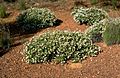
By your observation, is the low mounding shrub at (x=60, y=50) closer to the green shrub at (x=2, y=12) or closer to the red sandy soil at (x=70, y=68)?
the red sandy soil at (x=70, y=68)

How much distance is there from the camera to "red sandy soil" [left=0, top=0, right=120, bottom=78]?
8.01 meters

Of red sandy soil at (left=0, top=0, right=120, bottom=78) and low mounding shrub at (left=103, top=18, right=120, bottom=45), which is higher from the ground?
low mounding shrub at (left=103, top=18, right=120, bottom=45)

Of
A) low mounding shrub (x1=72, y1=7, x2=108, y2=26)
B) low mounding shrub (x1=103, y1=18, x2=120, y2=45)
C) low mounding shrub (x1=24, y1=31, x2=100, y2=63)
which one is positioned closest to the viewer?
low mounding shrub (x1=24, y1=31, x2=100, y2=63)

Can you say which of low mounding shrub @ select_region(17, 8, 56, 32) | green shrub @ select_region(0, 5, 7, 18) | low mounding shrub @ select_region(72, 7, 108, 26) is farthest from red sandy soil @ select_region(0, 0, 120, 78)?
green shrub @ select_region(0, 5, 7, 18)

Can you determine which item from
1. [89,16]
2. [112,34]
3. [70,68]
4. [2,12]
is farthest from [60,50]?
[2,12]

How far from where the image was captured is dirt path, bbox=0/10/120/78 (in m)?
→ 8.00

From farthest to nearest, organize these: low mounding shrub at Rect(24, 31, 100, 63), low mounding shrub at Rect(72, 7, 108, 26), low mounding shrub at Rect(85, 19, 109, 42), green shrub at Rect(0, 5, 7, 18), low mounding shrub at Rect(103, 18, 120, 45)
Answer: green shrub at Rect(0, 5, 7, 18) → low mounding shrub at Rect(72, 7, 108, 26) → low mounding shrub at Rect(85, 19, 109, 42) → low mounding shrub at Rect(103, 18, 120, 45) → low mounding shrub at Rect(24, 31, 100, 63)

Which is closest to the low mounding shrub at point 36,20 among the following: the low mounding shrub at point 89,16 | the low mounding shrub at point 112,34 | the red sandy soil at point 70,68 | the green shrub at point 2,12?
the low mounding shrub at point 89,16

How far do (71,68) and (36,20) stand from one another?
3224mm

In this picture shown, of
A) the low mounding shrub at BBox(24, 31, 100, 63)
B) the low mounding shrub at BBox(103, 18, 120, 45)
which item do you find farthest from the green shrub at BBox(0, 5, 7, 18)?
the low mounding shrub at BBox(103, 18, 120, 45)

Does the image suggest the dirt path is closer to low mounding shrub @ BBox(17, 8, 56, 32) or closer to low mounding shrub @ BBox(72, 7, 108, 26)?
low mounding shrub @ BBox(72, 7, 108, 26)

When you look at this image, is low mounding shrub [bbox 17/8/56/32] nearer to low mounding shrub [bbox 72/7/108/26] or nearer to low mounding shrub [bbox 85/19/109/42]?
low mounding shrub [bbox 72/7/108/26]

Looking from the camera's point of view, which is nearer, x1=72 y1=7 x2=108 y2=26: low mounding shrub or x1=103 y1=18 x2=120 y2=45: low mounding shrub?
x1=103 y1=18 x2=120 y2=45: low mounding shrub

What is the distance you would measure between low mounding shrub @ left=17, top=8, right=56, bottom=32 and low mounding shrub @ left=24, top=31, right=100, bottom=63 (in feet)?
7.16
